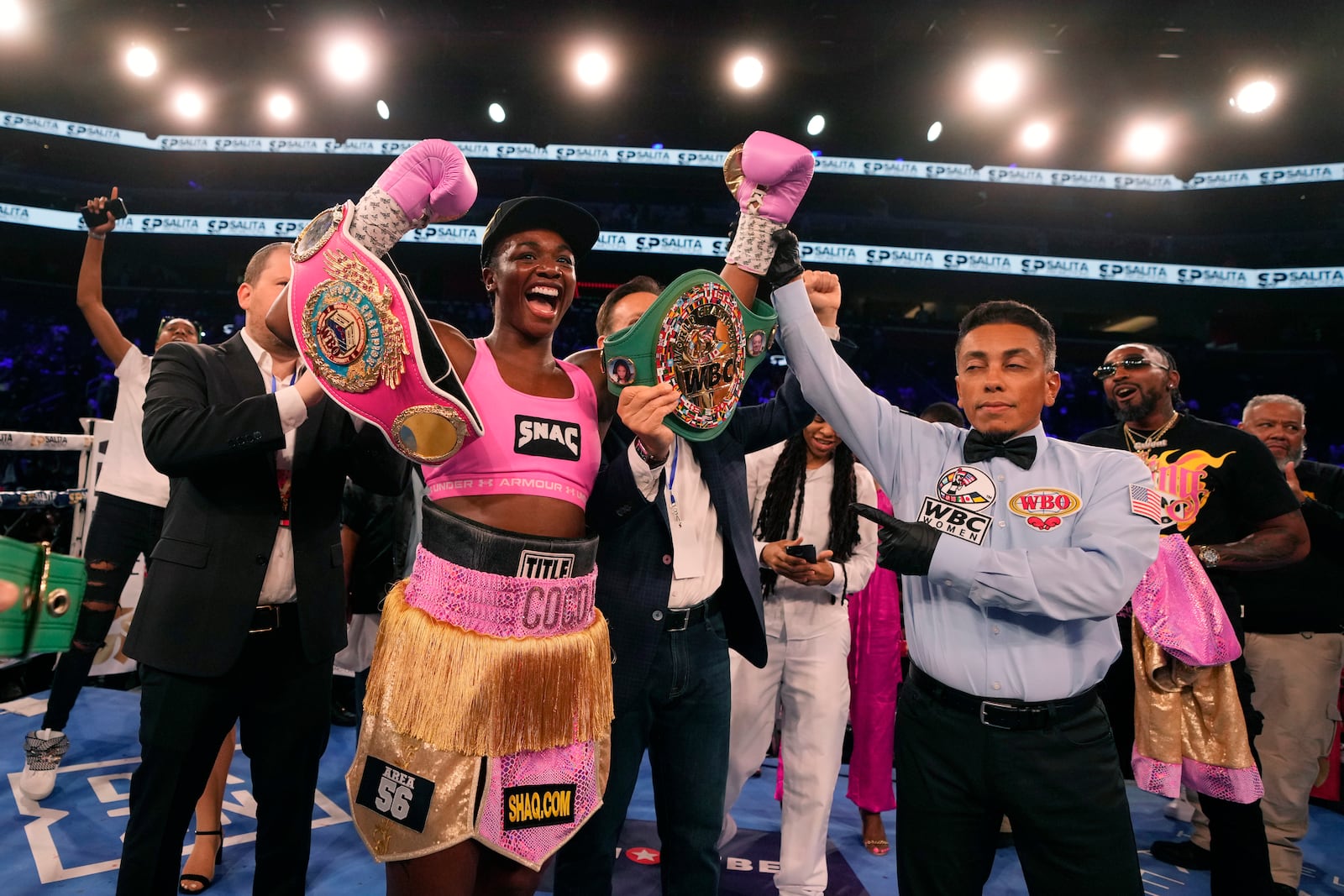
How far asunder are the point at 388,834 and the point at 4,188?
1922cm

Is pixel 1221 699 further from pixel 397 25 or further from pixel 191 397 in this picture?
pixel 397 25

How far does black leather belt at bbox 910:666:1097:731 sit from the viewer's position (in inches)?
63.2

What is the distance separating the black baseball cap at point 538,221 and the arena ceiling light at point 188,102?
12953 mm

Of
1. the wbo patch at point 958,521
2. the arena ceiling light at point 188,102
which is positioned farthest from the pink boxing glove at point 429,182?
the arena ceiling light at point 188,102

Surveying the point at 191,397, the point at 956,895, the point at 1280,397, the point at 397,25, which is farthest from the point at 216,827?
the point at 397,25

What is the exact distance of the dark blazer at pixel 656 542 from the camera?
5.57 feet

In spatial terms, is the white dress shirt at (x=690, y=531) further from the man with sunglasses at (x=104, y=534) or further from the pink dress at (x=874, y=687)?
the man with sunglasses at (x=104, y=534)

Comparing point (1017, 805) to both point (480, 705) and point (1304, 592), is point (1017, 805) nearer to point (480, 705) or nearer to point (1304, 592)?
point (480, 705)

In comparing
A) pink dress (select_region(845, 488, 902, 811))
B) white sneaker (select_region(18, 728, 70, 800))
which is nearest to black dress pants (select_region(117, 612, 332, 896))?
white sneaker (select_region(18, 728, 70, 800))

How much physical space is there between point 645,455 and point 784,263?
23.6 inches

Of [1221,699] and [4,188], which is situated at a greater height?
[4,188]

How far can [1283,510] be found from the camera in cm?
274

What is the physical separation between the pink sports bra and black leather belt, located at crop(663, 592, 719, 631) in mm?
456

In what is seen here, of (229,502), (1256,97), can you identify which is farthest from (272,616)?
(1256,97)
